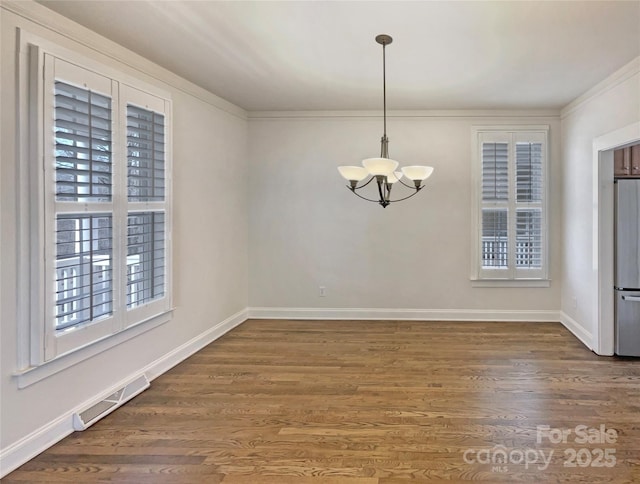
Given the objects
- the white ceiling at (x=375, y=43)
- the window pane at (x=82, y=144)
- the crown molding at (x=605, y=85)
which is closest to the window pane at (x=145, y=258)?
the window pane at (x=82, y=144)

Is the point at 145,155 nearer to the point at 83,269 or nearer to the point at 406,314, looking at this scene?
the point at 83,269

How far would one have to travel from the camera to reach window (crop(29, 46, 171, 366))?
246cm

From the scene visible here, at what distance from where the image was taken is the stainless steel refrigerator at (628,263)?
160 inches

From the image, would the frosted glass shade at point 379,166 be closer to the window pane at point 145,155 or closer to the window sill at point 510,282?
the window pane at point 145,155

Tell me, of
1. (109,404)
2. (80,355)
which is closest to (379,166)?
(80,355)

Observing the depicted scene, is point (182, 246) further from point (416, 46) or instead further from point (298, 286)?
point (416, 46)

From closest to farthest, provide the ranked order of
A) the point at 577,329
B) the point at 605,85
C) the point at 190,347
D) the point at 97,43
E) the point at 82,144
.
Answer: the point at 82,144
the point at 97,43
the point at 605,85
the point at 190,347
the point at 577,329

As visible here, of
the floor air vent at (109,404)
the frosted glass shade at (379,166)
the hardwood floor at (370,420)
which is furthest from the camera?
the frosted glass shade at (379,166)

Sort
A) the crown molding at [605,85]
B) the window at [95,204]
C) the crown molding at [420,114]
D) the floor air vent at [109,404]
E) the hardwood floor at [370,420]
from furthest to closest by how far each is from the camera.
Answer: the crown molding at [420,114]
the crown molding at [605,85]
the floor air vent at [109,404]
the window at [95,204]
the hardwood floor at [370,420]

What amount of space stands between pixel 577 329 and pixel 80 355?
16.4ft

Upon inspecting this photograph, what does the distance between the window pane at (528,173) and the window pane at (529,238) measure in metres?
0.21

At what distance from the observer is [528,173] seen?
17.6ft

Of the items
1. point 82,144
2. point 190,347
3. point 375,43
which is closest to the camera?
point 82,144

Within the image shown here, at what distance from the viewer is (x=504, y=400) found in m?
3.14
